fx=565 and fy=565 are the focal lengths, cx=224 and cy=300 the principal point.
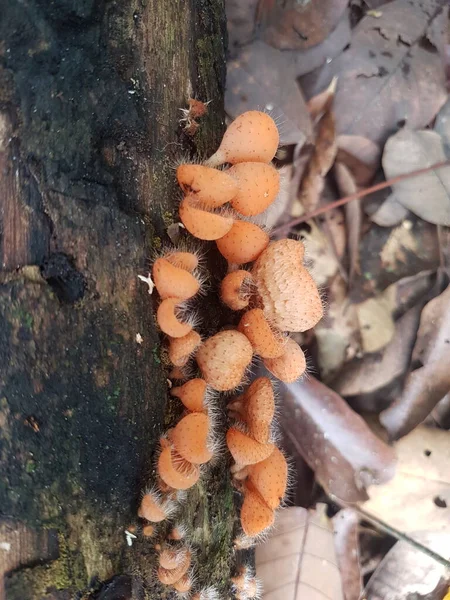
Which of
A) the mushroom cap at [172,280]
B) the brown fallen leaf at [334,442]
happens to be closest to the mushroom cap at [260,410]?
the mushroom cap at [172,280]

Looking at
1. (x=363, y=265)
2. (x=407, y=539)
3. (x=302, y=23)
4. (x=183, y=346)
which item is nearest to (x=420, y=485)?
(x=407, y=539)

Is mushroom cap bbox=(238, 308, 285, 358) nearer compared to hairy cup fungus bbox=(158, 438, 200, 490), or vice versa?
hairy cup fungus bbox=(158, 438, 200, 490)

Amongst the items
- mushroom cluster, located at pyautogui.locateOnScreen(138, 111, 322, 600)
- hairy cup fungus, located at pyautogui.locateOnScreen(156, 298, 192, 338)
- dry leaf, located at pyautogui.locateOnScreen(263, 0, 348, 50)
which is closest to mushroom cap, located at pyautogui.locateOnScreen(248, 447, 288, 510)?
mushroom cluster, located at pyautogui.locateOnScreen(138, 111, 322, 600)

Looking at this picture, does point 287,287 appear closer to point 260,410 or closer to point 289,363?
point 289,363

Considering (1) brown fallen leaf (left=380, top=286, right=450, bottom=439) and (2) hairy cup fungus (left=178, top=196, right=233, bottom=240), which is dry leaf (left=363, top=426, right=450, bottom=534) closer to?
(1) brown fallen leaf (left=380, top=286, right=450, bottom=439)

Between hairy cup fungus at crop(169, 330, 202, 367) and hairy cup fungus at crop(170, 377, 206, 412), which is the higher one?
hairy cup fungus at crop(169, 330, 202, 367)

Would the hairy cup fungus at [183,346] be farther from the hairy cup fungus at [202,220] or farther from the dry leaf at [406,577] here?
the dry leaf at [406,577]

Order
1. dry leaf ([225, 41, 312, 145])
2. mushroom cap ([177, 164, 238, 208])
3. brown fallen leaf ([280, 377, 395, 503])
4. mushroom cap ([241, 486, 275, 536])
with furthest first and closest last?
dry leaf ([225, 41, 312, 145]), brown fallen leaf ([280, 377, 395, 503]), mushroom cap ([241, 486, 275, 536]), mushroom cap ([177, 164, 238, 208])

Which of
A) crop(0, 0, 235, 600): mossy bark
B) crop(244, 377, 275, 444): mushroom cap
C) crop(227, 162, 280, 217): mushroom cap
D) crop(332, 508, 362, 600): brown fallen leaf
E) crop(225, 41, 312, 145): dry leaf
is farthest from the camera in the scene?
crop(332, 508, 362, 600): brown fallen leaf
